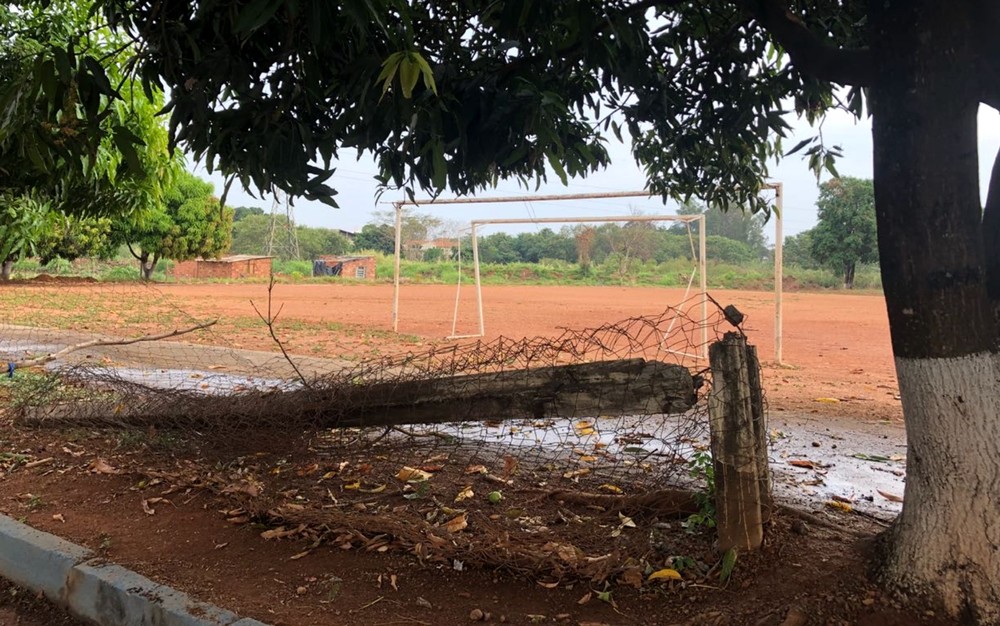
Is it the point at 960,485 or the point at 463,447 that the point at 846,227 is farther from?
the point at 960,485

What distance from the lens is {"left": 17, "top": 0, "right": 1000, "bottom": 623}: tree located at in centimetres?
238

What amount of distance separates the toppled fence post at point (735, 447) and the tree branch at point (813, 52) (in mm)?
1164

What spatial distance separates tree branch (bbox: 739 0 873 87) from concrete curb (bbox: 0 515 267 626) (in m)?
3.17

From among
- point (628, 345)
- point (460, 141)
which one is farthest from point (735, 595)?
point (460, 141)

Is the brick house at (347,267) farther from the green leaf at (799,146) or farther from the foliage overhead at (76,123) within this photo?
the green leaf at (799,146)

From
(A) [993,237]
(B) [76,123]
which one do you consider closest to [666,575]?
(A) [993,237]

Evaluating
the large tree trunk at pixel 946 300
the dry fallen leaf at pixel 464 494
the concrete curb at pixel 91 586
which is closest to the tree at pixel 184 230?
the concrete curb at pixel 91 586

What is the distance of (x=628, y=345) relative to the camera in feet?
11.3

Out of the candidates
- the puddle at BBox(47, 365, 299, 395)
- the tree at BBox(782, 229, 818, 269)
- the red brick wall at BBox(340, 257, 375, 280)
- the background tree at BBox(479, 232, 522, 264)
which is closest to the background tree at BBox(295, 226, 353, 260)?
the red brick wall at BBox(340, 257, 375, 280)

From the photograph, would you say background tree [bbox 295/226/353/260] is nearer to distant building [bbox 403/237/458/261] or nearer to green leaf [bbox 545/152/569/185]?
distant building [bbox 403/237/458/261]

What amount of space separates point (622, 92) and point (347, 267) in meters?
62.9

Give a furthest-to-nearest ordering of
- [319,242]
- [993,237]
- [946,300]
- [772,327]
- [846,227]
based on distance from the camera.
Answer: [319,242], [846,227], [772,327], [993,237], [946,300]

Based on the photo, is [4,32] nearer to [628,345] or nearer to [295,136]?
[295,136]

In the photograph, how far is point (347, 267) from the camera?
214 ft
